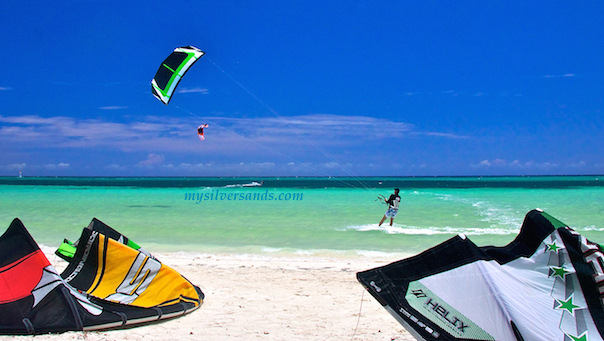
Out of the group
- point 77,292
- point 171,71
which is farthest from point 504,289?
point 171,71

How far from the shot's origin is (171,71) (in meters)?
9.18

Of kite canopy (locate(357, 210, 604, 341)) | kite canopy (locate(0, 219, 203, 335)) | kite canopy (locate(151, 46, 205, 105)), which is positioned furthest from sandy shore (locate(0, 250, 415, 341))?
kite canopy (locate(151, 46, 205, 105))

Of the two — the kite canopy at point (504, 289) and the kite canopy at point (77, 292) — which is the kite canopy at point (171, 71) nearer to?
the kite canopy at point (77, 292)

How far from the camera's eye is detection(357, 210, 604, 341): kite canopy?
2994 mm

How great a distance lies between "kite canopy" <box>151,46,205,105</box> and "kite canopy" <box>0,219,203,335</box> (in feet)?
16.2

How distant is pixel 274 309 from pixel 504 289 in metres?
3.06

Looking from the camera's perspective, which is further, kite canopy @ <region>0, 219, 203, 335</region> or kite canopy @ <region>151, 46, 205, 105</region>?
kite canopy @ <region>151, 46, 205, 105</region>

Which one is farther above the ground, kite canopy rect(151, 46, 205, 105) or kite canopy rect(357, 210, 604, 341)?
kite canopy rect(151, 46, 205, 105)

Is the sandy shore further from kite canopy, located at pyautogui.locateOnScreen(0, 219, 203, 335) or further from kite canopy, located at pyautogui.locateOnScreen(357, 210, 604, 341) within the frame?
kite canopy, located at pyautogui.locateOnScreen(357, 210, 604, 341)

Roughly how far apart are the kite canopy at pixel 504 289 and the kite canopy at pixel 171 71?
728 centimetres

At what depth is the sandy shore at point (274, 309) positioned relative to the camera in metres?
4.32

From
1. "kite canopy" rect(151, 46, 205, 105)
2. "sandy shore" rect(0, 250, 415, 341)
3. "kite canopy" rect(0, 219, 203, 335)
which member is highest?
"kite canopy" rect(151, 46, 205, 105)

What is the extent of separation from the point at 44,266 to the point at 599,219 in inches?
769

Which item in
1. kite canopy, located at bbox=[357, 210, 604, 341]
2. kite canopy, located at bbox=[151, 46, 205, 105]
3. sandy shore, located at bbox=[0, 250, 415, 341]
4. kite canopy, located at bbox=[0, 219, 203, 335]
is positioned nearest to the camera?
kite canopy, located at bbox=[357, 210, 604, 341]
